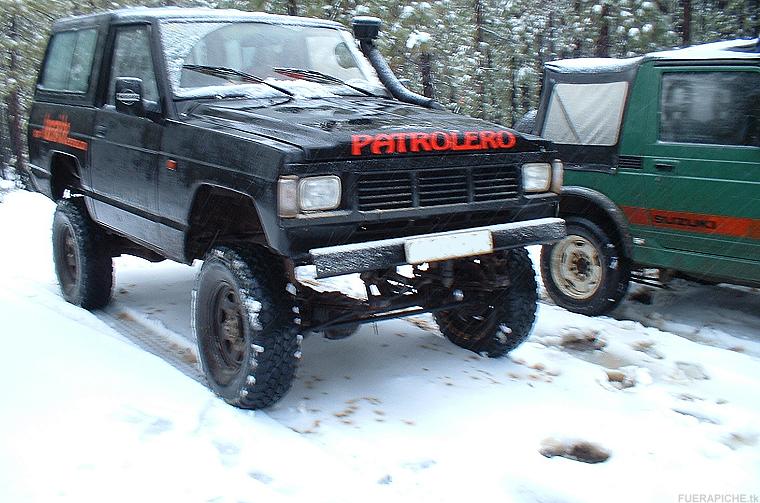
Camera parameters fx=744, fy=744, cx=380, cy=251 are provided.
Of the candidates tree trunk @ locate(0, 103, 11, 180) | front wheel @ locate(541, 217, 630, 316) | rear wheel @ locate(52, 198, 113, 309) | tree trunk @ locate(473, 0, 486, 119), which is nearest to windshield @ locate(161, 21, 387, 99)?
rear wheel @ locate(52, 198, 113, 309)

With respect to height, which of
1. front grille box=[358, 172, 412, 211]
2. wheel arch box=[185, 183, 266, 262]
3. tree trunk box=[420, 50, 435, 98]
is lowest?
wheel arch box=[185, 183, 266, 262]

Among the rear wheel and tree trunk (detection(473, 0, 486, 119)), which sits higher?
tree trunk (detection(473, 0, 486, 119))

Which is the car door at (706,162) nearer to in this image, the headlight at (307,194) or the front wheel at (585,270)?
the front wheel at (585,270)

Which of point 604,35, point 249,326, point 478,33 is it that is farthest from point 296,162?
point 478,33

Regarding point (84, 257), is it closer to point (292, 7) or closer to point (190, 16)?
point (190, 16)

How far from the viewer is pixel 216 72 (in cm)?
451

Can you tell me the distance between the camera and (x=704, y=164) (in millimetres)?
5270

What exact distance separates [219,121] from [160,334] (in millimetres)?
1862

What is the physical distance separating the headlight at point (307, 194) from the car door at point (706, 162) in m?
3.09

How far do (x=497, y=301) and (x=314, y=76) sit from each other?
188 cm

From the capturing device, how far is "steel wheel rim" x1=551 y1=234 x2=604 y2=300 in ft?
19.5

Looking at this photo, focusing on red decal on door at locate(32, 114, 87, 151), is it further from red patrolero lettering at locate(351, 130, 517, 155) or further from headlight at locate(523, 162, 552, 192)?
headlight at locate(523, 162, 552, 192)

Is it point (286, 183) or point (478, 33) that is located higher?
point (478, 33)

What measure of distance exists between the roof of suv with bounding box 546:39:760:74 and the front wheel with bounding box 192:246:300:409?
3.45m
